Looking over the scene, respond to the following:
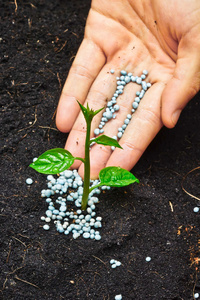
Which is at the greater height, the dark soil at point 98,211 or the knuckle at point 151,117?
the knuckle at point 151,117

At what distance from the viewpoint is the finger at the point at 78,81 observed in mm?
2166

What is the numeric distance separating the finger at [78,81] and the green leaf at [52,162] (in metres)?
0.49

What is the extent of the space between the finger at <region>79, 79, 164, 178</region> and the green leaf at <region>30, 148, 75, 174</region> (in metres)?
0.38

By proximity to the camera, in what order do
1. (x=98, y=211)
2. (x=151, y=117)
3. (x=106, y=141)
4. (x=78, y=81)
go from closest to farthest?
1. (x=106, y=141)
2. (x=98, y=211)
3. (x=151, y=117)
4. (x=78, y=81)

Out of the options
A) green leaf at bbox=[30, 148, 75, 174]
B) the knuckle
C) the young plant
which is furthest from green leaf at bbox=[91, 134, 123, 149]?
the knuckle

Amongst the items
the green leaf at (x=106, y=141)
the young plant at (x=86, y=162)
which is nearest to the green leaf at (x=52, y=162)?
the young plant at (x=86, y=162)

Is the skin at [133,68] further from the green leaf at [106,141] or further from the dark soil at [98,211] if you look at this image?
the green leaf at [106,141]

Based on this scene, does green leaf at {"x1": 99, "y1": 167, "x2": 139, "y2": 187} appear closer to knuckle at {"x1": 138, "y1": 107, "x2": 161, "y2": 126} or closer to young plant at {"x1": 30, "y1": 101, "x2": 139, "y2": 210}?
young plant at {"x1": 30, "y1": 101, "x2": 139, "y2": 210}

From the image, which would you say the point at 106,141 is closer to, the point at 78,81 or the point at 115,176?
the point at 115,176

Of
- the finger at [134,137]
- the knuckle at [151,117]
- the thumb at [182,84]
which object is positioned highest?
the thumb at [182,84]

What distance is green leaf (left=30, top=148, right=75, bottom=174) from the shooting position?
1.65 metres

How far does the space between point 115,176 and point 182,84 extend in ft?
1.91

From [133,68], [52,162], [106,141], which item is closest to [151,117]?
[133,68]

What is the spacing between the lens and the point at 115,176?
5.91 feet
